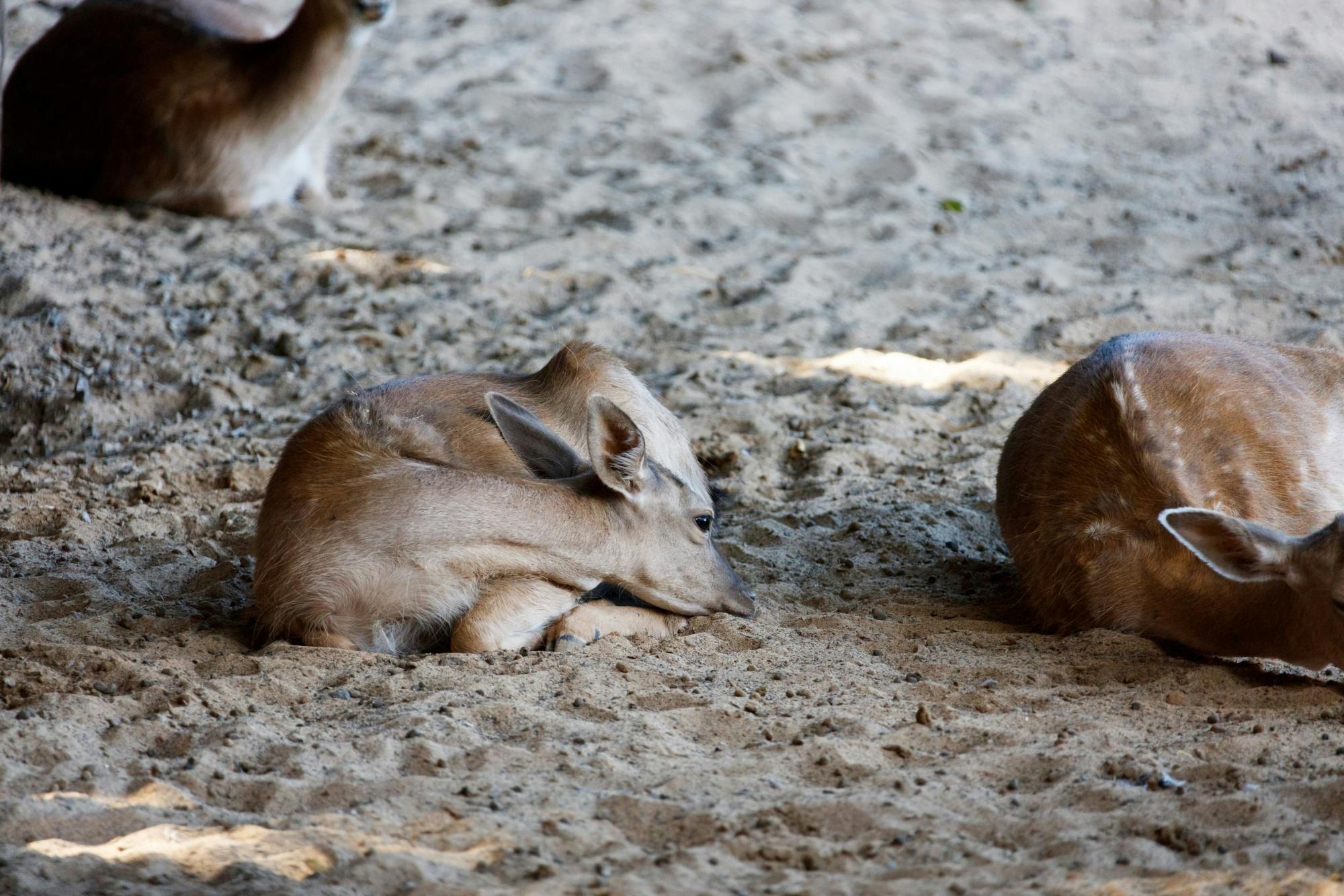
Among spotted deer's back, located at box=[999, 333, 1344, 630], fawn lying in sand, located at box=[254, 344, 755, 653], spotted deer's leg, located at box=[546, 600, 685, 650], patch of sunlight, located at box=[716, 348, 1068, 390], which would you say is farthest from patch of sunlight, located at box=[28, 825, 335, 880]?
patch of sunlight, located at box=[716, 348, 1068, 390]

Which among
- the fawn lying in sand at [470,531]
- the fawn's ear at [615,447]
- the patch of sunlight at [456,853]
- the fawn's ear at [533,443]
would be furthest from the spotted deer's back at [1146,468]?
the patch of sunlight at [456,853]

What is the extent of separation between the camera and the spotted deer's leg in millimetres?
4043

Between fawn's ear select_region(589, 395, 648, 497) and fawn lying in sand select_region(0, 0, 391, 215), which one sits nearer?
fawn's ear select_region(589, 395, 648, 497)

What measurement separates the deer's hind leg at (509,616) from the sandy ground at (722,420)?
104 mm

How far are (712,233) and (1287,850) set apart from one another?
18.0 ft

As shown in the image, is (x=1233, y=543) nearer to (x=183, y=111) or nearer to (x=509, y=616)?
(x=509, y=616)

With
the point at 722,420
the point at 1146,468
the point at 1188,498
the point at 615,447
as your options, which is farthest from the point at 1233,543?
the point at 722,420

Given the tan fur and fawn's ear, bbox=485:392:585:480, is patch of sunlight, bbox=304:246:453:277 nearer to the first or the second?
fawn's ear, bbox=485:392:585:480

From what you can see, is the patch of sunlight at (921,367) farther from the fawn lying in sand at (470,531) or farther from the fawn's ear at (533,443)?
the fawn's ear at (533,443)

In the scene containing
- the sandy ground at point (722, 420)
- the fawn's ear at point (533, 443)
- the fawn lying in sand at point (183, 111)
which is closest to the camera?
the sandy ground at point (722, 420)

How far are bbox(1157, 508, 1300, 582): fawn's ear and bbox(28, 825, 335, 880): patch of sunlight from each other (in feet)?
7.44

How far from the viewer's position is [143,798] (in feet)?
9.55

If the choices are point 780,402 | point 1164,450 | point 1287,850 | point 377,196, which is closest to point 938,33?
point 377,196

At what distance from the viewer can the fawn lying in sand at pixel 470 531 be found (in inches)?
153
